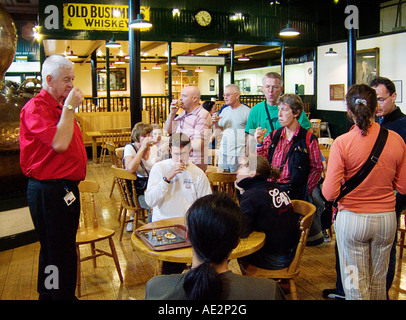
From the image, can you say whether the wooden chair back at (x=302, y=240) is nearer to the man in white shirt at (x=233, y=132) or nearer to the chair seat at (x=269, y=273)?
the chair seat at (x=269, y=273)

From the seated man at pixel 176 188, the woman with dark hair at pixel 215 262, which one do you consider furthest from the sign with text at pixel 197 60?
the woman with dark hair at pixel 215 262

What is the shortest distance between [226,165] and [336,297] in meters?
1.98

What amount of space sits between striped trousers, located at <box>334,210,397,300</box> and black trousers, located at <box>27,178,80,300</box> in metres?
1.68

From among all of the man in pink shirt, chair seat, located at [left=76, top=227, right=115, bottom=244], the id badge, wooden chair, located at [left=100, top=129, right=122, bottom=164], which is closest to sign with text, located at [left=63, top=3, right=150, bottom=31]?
wooden chair, located at [left=100, top=129, right=122, bottom=164]

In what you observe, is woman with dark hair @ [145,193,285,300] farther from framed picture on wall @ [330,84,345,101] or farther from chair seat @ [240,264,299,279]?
framed picture on wall @ [330,84,345,101]

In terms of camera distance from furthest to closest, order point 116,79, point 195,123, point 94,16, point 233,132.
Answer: point 116,79, point 94,16, point 233,132, point 195,123

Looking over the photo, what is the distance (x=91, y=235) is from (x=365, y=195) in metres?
2.24

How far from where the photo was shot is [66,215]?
102 inches

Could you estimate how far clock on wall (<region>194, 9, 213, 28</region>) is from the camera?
41.0 feet

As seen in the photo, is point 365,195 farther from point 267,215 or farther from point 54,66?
point 54,66

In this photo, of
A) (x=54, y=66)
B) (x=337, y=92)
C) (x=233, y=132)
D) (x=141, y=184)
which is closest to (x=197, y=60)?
(x=337, y=92)

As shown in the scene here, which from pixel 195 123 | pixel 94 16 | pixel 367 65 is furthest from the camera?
pixel 367 65

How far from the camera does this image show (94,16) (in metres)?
11.4

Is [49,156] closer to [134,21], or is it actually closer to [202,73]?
[134,21]
